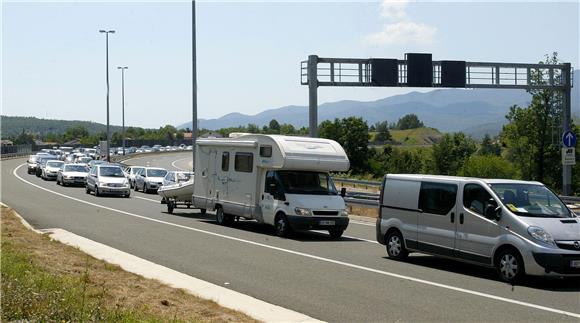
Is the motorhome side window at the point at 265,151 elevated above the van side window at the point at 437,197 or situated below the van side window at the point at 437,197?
above

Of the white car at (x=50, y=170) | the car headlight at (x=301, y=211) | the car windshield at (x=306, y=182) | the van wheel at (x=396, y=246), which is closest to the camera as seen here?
the van wheel at (x=396, y=246)

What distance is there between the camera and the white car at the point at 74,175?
1821 inches

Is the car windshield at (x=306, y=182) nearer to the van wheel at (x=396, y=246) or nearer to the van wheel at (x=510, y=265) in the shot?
the van wheel at (x=396, y=246)

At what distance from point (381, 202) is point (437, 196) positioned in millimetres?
1900

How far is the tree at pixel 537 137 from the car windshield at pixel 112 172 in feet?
Result: 139

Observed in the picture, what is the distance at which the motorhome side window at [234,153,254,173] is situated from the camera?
2198 cm

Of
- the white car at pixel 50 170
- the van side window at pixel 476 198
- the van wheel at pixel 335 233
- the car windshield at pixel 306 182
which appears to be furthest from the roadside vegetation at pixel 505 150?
the van side window at pixel 476 198

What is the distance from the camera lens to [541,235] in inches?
490

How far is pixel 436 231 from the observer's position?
47.9 ft

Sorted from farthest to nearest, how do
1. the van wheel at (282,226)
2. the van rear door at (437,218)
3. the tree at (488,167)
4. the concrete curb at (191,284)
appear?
1. the tree at (488,167)
2. the van wheel at (282,226)
3. the van rear door at (437,218)
4. the concrete curb at (191,284)

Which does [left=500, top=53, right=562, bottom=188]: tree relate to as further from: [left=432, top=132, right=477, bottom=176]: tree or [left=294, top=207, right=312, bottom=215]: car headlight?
[left=294, top=207, right=312, bottom=215]: car headlight

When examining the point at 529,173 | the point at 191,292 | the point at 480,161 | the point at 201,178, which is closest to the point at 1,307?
the point at 191,292

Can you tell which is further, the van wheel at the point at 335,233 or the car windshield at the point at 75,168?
the car windshield at the point at 75,168

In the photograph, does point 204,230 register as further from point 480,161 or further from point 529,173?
point 480,161
